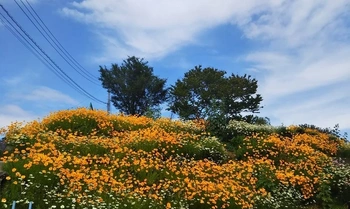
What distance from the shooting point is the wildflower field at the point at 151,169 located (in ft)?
24.1

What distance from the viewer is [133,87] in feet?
145

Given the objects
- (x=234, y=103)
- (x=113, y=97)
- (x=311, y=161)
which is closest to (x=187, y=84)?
(x=234, y=103)

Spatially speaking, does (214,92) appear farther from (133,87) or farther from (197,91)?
(133,87)

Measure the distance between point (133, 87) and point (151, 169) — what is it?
116 ft

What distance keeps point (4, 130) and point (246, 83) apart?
1241 inches

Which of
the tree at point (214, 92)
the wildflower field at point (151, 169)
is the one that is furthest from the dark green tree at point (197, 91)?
the wildflower field at point (151, 169)

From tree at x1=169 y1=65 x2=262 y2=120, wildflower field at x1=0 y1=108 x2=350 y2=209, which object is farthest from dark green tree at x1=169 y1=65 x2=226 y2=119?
wildflower field at x1=0 y1=108 x2=350 y2=209

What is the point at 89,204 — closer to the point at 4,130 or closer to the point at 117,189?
the point at 117,189

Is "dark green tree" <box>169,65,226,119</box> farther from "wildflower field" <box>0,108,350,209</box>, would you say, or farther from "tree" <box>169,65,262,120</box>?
"wildflower field" <box>0,108,350,209</box>

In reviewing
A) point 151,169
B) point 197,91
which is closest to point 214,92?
point 197,91

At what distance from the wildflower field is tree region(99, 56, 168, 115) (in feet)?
96.5

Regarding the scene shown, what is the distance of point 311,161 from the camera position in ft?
40.5

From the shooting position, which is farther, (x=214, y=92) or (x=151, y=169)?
(x=214, y=92)

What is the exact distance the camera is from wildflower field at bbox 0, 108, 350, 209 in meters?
7.34
